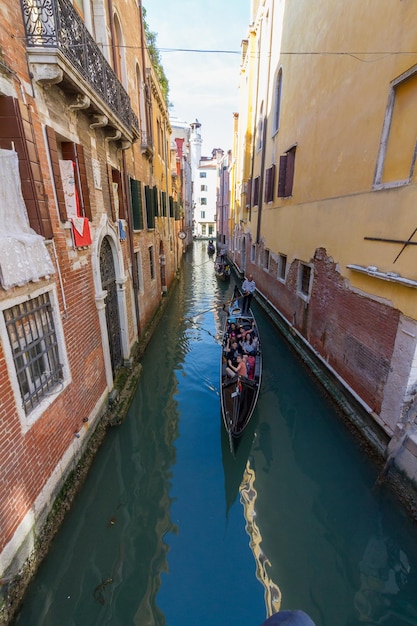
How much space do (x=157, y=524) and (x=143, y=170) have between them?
29.1 feet

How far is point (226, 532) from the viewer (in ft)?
13.3

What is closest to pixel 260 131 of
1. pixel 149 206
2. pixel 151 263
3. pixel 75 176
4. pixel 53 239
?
pixel 149 206

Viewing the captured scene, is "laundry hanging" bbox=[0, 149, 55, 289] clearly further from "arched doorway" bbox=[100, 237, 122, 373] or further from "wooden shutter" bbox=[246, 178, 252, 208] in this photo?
"wooden shutter" bbox=[246, 178, 252, 208]

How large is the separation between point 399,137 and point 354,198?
3.84 feet

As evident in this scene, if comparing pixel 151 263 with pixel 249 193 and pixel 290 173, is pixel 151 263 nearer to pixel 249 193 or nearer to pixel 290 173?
pixel 290 173

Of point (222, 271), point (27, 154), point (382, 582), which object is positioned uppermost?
point (27, 154)

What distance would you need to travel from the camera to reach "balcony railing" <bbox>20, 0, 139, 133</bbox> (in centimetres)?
325

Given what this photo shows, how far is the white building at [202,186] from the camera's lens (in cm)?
4762

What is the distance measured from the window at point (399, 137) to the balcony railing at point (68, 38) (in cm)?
444

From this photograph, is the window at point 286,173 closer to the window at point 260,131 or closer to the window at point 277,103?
the window at point 277,103

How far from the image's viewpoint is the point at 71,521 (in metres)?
4.03

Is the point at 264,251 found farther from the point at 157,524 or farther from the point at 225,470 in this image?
the point at 157,524

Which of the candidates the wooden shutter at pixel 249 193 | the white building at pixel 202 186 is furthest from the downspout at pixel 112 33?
the white building at pixel 202 186

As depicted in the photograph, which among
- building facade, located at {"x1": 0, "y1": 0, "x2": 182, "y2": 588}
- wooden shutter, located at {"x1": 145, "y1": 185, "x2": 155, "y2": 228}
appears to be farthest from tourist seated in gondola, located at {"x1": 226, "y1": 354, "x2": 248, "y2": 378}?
wooden shutter, located at {"x1": 145, "y1": 185, "x2": 155, "y2": 228}
